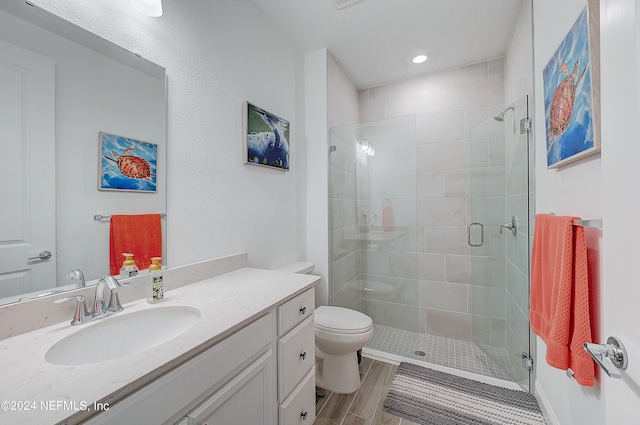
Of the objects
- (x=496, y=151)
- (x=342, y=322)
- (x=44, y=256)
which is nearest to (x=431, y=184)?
(x=496, y=151)

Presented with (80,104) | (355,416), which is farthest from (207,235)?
(355,416)

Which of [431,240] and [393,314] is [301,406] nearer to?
[393,314]

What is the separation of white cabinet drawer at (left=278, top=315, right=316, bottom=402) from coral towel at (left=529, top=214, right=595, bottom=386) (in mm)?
1031

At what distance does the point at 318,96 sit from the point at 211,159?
4.11ft

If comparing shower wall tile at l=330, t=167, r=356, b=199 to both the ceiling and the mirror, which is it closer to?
the ceiling

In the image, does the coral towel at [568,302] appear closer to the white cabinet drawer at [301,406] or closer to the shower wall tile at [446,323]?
the white cabinet drawer at [301,406]

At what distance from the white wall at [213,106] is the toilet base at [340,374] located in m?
0.79

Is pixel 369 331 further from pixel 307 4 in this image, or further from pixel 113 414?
pixel 307 4

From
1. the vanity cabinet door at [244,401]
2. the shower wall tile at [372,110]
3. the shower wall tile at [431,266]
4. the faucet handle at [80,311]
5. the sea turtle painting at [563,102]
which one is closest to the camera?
the vanity cabinet door at [244,401]

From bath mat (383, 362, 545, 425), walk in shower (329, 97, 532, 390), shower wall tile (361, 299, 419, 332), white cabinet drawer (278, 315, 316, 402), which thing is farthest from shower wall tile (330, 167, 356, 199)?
bath mat (383, 362, 545, 425)

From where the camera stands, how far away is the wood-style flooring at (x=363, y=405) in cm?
151

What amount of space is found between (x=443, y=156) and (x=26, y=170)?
2.78m

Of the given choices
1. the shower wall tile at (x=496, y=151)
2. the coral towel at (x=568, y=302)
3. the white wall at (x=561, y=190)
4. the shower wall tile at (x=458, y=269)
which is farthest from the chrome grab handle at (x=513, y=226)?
the coral towel at (x=568, y=302)

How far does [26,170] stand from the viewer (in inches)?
33.5
